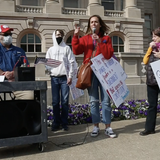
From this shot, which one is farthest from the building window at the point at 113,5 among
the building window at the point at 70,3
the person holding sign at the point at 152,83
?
the person holding sign at the point at 152,83

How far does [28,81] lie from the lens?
2.90 metres

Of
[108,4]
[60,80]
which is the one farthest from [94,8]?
[60,80]

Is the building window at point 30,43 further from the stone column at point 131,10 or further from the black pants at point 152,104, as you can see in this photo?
the black pants at point 152,104

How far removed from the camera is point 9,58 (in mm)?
3648

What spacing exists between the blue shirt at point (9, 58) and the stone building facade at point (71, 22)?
→ 10.8 m

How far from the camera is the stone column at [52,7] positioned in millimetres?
18422

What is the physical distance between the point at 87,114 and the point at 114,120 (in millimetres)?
665

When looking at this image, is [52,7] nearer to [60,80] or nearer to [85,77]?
[60,80]

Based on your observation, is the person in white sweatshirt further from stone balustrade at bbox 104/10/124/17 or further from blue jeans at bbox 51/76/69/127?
stone balustrade at bbox 104/10/124/17

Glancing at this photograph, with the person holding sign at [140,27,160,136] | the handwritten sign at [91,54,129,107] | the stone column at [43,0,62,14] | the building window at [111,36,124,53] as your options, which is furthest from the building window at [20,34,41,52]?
the person holding sign at [140,27,160,136]

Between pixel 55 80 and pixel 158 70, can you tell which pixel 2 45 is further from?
pixel 158 70

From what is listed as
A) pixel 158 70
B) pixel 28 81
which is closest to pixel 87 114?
pixel 158 70

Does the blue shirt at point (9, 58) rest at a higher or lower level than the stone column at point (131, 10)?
lower

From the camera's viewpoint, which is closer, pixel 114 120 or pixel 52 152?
pixel 52 152
